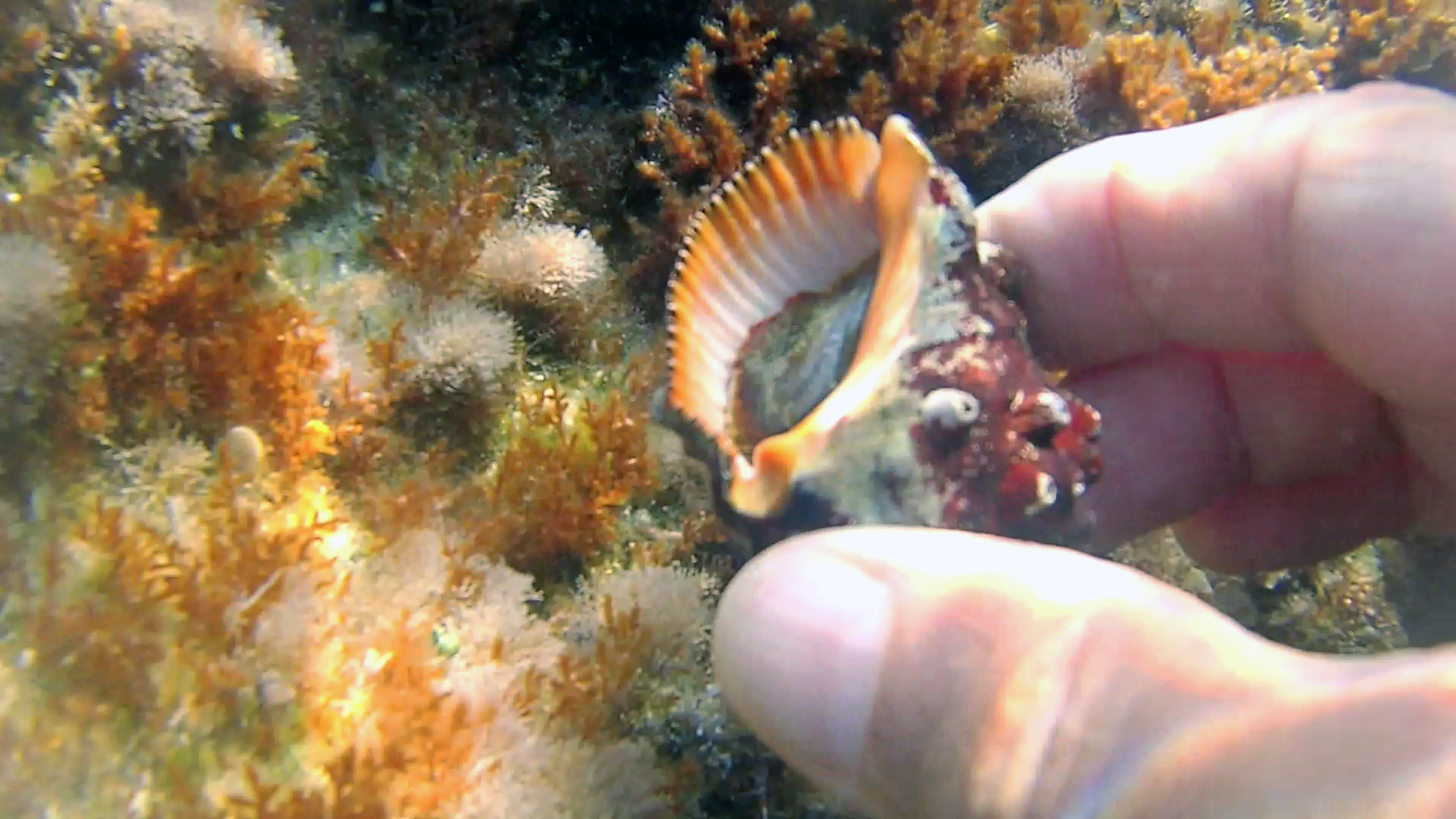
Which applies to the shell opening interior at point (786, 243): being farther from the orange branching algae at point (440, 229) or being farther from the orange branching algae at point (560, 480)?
the orange branching algae at point (440, 229)

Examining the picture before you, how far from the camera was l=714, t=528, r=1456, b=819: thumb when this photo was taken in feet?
2.81

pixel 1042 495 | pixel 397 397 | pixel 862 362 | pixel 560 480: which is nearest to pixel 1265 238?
pixel 1042 495

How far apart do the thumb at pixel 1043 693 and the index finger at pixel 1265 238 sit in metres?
0.96

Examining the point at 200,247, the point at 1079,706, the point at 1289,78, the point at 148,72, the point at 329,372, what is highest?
the point at 148,72

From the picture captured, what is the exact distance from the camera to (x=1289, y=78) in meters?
4.20

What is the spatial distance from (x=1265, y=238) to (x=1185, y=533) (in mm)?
978

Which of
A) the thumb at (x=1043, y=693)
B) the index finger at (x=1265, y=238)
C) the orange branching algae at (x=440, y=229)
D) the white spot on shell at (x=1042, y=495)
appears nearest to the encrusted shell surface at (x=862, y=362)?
the white spot on shell at (x=1042, y=495)

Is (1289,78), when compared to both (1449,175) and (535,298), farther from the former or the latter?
(535,298)

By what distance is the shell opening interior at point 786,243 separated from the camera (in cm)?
164

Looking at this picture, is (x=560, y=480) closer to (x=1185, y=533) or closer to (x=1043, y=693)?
(x=1043, y=693)

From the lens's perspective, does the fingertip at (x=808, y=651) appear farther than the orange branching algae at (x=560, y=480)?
No

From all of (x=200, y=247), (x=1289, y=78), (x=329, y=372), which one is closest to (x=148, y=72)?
(x=200, y=247)

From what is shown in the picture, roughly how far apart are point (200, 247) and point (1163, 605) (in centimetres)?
254

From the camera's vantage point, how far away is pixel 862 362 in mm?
1539
